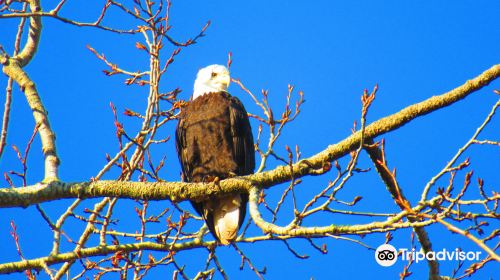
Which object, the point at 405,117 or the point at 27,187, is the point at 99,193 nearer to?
the point at 27,187

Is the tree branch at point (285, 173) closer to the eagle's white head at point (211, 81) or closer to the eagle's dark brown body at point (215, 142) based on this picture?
the eagle's dark brown body at point (215, 142)

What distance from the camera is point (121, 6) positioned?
12.3 ft

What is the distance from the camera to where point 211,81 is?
551 centimetres

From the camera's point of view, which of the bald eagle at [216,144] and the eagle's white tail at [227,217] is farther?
the bald eagle at [216,144]

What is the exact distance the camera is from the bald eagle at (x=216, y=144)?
4586mm

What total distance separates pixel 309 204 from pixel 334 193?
104 mm

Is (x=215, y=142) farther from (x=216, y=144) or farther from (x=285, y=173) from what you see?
(x=285, y=173)

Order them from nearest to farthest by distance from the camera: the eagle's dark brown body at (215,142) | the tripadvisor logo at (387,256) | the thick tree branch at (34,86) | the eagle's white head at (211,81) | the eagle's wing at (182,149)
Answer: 1. the thick tree branch at (34,86)
2. the tripadvisor logo at (387,256)
3. the eagle's dark brown body at (215,142)
4. the eagle's wing at (182,149)
5. the eagle's white head at (211,81)

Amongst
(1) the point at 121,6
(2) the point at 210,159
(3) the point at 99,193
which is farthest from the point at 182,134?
(3) the point at 99,193

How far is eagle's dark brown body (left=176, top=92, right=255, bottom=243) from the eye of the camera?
478cm

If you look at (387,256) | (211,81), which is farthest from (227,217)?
(211,81)

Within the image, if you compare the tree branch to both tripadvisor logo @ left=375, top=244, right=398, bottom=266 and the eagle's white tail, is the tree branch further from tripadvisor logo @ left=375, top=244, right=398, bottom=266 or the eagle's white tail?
the eagle's white tail

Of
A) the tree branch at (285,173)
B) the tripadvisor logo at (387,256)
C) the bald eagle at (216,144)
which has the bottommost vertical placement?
the tripadvisor logo at (387,256)

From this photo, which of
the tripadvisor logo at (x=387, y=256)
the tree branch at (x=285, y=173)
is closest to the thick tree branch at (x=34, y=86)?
the tree branch at (x=285, y=173)
